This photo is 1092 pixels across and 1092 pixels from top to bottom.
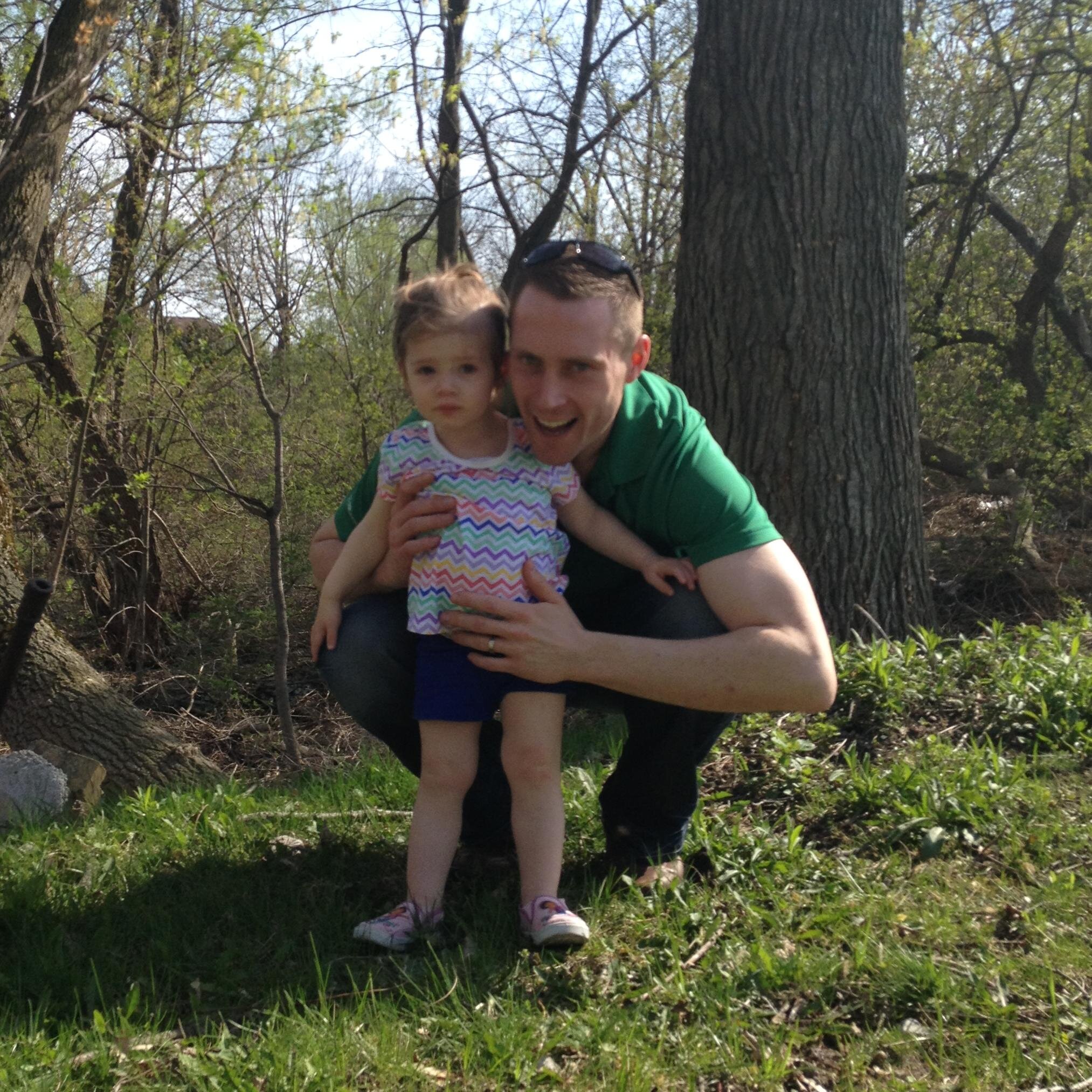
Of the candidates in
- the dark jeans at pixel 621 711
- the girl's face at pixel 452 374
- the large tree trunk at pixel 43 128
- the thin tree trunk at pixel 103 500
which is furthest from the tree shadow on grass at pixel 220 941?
the thin tree trunk at pixel 103 500

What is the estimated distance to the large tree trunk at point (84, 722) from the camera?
507 cm

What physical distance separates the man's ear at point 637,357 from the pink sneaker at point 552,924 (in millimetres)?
1251

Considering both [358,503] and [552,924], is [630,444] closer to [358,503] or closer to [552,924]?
[358,503]

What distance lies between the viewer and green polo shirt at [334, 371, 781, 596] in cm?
250

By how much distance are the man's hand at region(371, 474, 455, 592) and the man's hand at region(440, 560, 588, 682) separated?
7.8 inches

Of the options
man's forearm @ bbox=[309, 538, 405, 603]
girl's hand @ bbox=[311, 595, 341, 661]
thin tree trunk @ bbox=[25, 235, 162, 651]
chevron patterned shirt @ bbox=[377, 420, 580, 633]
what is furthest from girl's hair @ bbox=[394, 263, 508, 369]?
thin tree trunk @ bbox=[25, 235, 162, 651]

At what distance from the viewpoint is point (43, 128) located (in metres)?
5.58

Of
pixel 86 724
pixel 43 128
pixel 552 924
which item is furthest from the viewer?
pixel 43 128

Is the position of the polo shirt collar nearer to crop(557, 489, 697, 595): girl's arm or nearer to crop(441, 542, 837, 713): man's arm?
crop(557, 489, 697, 595): girl's arm

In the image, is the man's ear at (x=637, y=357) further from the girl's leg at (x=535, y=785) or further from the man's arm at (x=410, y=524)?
the girl's leg at (x=535, y=785)

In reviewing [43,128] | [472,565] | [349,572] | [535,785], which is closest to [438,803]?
[535,785]

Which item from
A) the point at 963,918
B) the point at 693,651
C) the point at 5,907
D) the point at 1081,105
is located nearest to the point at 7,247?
the point at 5,907

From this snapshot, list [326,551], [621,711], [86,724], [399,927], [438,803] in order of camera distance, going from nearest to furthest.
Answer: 1. [399,927]
2. [438,803]
3. [621,711]
4. [326,551]
5. [86,724]

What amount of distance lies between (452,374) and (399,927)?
4.23 feet
